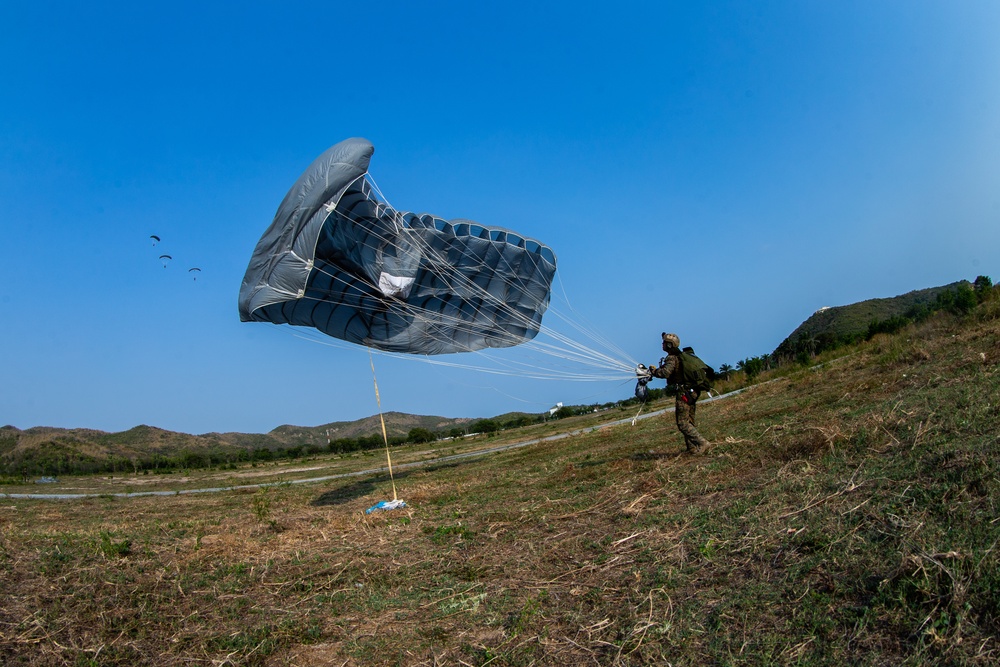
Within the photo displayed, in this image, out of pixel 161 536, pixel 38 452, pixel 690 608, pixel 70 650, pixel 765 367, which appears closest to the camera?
pixel 690 608

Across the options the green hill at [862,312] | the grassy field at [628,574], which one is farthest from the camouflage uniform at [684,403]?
the green hill at [862,312]

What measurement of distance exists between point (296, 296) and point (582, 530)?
6.86 m

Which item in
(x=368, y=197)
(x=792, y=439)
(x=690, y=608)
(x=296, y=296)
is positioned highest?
(x=368, y=197)

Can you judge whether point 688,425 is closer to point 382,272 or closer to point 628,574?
point 628,574

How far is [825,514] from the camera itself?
486 cm

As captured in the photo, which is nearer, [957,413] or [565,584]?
[565,584]

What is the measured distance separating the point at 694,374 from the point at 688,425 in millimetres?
808

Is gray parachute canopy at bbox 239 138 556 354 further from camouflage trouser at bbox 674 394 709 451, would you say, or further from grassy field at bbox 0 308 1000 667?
camouflage trouser at bbox 674 394 709 451

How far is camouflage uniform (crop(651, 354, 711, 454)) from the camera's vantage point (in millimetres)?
9672

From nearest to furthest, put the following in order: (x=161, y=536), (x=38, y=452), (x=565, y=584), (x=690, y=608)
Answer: (x=690, y=608) → (x=565, y=584) → (x=161, y=536) → (x=38, y=452)

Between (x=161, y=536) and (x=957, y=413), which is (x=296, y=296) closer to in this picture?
(x=161, y=536)

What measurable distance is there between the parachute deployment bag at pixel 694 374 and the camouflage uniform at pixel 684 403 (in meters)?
0.07

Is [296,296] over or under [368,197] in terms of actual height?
under

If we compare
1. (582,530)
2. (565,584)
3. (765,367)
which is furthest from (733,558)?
(765,367)
